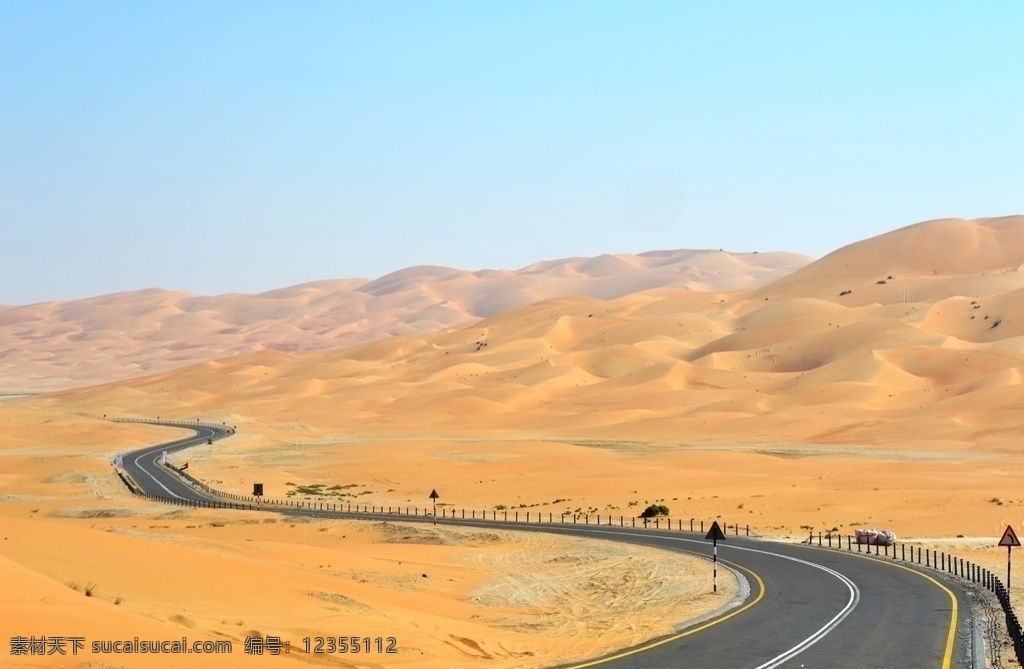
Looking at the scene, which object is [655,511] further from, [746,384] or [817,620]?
[746,384]

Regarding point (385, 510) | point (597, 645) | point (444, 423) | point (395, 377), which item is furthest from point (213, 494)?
point (395, 377)

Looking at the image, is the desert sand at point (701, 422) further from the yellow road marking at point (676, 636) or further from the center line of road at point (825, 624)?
the center line of road at point (825, 624)

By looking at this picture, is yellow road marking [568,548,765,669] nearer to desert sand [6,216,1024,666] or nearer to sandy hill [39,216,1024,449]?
desert sand [6,216,1024,666]

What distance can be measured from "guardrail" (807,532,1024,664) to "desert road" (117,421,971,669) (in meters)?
0.82

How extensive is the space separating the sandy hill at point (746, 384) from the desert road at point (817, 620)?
59007 mm

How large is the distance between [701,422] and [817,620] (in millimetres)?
95775

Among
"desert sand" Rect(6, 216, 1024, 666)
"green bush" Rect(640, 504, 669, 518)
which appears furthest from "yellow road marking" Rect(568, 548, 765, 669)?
"green bush" Rect(640, 504, 669, 518)

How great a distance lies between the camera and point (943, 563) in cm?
3725

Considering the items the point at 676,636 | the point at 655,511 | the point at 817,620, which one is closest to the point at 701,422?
the point at 655,511

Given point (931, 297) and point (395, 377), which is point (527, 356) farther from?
point (931, 297)

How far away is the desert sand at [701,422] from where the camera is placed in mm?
61344

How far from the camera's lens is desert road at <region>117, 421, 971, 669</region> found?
2092 cm

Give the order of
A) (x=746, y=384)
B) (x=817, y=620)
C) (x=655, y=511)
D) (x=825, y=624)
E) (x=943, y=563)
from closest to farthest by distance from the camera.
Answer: (x=825, y=624), (x=817, y=620), (x=943, y=563), (x=655, y=511), (x=746, y=384)

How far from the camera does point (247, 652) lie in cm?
1773
